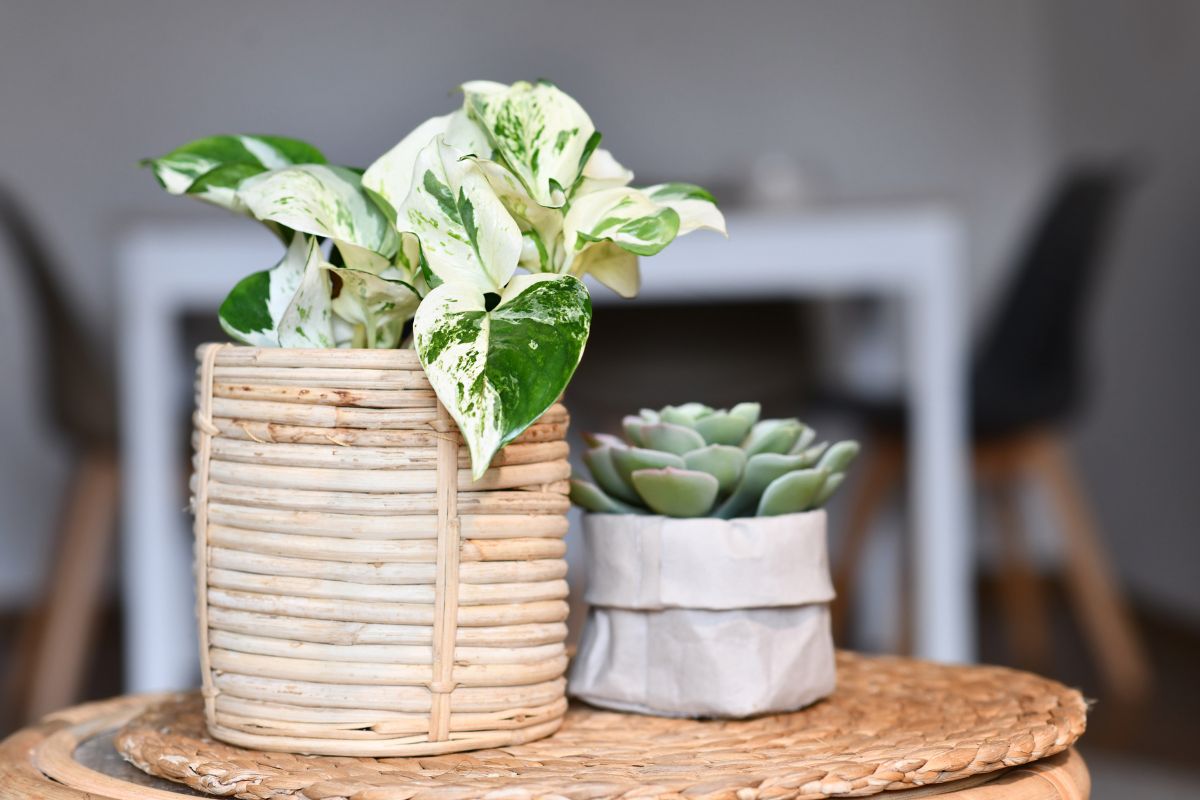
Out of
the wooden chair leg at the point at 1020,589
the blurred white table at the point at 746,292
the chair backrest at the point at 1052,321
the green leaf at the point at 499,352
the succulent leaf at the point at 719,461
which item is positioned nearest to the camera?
the green leaf at the point at 499,352

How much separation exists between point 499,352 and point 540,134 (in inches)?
3.7

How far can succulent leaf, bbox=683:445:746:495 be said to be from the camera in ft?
1.61

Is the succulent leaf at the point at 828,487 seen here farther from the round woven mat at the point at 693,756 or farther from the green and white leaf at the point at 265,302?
the green and white leaf at the point at 265,302

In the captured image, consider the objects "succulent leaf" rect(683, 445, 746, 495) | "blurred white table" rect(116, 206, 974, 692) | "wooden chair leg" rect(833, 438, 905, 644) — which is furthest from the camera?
"wooden chair leg" rect(833, 438, 905, 644)

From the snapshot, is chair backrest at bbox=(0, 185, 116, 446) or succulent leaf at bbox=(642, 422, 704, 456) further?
chair backrest at bbox=(0, 185, 116, 446)

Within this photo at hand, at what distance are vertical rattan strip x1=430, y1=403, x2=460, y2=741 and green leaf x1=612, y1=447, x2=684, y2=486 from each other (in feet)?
0.26

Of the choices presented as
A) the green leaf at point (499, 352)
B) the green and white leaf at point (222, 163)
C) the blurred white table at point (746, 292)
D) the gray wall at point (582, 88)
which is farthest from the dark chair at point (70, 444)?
the green leaf at point (499, 352)

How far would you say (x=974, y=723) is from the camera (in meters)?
0.47

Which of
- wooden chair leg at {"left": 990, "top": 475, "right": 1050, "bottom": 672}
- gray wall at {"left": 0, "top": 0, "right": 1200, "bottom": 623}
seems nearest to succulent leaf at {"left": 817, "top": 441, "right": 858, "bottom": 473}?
wooden chair leg at {"left": 990, "top": 475, "right": 1050, "bottom": 672}

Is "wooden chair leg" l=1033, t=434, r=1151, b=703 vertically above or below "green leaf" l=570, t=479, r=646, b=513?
below

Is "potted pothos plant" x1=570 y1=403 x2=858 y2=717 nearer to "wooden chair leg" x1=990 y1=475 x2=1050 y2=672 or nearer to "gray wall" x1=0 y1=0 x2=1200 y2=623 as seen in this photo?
"wooden chair leg" x1=990 y1=475 x2=1050 y2=672

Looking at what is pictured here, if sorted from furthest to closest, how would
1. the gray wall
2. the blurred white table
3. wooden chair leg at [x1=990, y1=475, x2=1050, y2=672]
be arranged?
the gray wall, wooden chair leg at [x1=990, y1=475, x2=1050, y2=672], the blurred white table

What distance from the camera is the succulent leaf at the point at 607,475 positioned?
1.68 feet

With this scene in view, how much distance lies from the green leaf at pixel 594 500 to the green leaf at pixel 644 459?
0.02 metres
